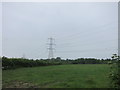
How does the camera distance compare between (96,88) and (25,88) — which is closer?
(96,88)

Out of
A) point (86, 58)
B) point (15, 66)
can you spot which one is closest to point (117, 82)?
point (15, 66)

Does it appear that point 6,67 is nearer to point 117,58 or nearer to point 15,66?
point 15,66

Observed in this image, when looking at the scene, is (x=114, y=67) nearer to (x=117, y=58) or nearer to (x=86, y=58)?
(x=117, y=58)

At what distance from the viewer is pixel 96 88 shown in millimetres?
4180

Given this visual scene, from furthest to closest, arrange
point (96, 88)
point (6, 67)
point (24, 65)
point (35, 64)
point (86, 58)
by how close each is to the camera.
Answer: point (86, 58)
point (35, 64)
point (24, 65)
point (6, 67)
point (96, 88)

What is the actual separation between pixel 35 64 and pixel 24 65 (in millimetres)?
1623

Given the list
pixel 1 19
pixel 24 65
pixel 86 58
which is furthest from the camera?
pixel 86 58

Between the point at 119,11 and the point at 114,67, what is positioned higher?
the point at 119,11

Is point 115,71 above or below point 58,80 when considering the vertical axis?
above

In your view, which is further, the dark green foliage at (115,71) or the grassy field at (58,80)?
the grassy field at (58,80)

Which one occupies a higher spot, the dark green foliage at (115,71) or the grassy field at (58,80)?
the dark green foliage at (115,71)

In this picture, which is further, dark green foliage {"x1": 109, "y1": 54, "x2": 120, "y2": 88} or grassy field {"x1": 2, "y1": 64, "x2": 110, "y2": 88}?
grassy field {"x1": 2, "y1": 64, "x2": 110, "y2": 88}

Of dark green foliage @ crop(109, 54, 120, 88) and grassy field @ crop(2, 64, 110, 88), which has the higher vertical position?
dark green foliage @ crop(109, 54, 120, 88)

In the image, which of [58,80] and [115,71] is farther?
Result: [58,80]
